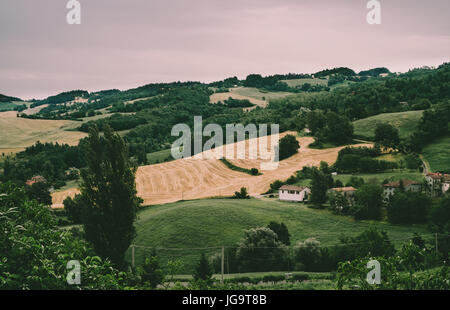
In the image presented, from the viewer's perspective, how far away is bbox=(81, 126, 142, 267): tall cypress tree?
2467 cm

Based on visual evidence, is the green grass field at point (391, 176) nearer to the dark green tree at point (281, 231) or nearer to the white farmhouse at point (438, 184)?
the white farmhouse at point (438, 184)

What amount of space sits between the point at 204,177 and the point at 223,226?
3169 centimetres

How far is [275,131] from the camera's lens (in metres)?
109

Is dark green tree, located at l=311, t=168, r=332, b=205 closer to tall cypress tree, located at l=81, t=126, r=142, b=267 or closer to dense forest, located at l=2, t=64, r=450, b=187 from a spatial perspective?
dense forest, located at l=2, t=64, r=450, b=187

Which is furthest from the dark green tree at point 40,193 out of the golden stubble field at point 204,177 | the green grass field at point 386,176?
the green grass field at point 386,176

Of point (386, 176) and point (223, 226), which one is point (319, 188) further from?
point (223, 226)

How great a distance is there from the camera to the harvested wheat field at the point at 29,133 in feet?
373

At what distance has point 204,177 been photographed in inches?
3118

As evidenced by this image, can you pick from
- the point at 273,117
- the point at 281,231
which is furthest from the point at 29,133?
the point at 281,231

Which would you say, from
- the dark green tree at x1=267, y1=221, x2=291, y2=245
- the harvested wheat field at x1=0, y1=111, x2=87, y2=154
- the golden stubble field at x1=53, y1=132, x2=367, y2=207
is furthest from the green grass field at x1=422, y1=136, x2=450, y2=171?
the harvested wheat field at x1=0, y1=111, x2=87, y2=154

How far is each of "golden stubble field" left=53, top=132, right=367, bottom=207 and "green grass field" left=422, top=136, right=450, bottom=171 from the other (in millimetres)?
17000

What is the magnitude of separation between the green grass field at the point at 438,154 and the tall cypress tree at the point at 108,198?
187 ft
